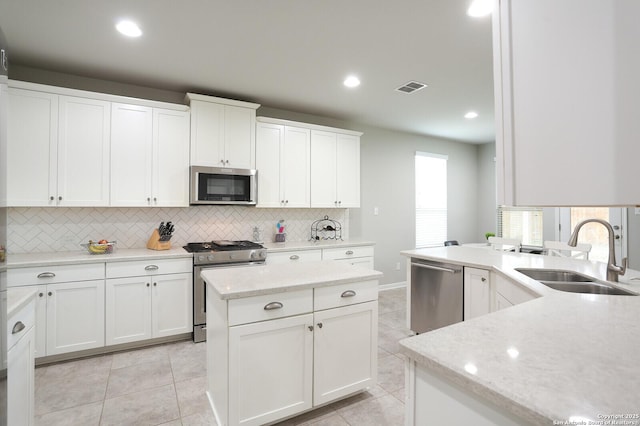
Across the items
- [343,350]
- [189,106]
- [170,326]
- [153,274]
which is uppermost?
[189,106]

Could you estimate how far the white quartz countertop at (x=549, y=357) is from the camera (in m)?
0.67

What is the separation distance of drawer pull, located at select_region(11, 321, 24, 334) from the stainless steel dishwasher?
9.09 ft

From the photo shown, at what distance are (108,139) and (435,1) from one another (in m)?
3.02

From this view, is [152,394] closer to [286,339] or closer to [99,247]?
[286,339]

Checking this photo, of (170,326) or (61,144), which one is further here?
(170,326)

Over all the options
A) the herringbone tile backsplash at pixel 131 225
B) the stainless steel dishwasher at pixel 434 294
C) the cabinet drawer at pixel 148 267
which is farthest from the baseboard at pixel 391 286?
the cabinet drawer at pixel 148 267

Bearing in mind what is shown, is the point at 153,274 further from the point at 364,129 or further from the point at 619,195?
the point at 364,129

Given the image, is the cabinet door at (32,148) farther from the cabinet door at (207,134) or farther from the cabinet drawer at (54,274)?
the cabinet door at (207,134)

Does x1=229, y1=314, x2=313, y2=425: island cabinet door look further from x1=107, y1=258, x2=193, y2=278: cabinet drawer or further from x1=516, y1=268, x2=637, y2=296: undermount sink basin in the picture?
x1=107, y1=258, x2=193, y2=278: cabinet drawer

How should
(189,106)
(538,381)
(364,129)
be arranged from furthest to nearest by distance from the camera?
(364,129), (189,106), (538,381)

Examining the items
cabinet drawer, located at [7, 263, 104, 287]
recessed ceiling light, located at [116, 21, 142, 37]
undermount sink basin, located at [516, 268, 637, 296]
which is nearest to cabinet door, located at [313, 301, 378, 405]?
undermount sink basin, located at [516, 268, 637, 296]

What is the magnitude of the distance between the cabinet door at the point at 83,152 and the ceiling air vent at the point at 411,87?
117 inches

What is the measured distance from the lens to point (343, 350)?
2.00 meters

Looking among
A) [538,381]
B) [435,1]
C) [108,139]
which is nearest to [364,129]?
[435,1]
